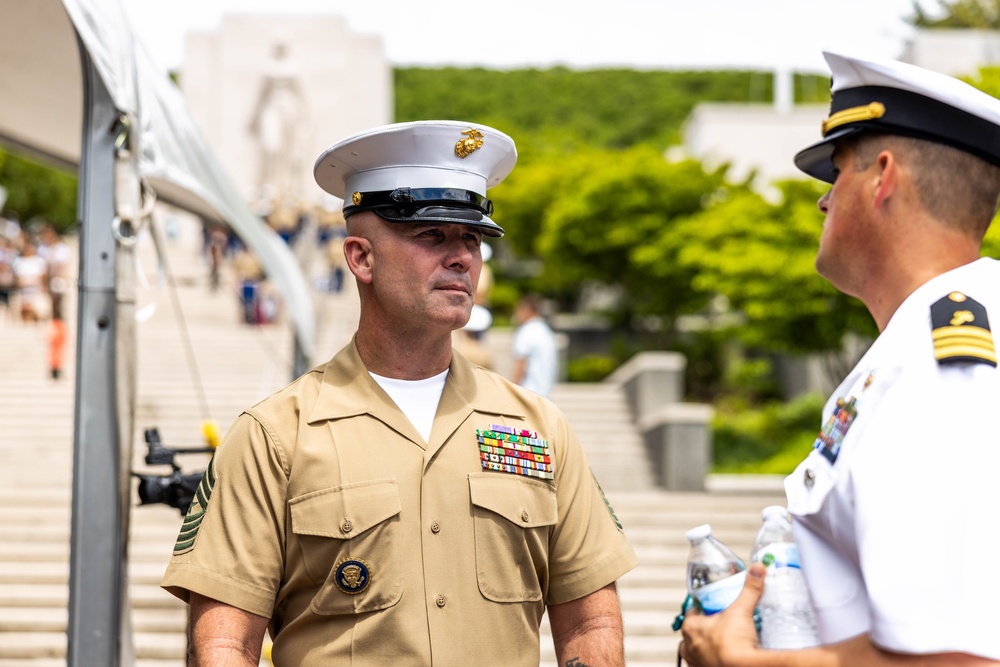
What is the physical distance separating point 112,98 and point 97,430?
1088 millimetres

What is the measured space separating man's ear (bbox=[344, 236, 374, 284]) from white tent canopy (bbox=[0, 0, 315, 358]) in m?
1.31

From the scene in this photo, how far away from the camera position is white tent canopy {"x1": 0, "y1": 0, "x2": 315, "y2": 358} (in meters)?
3.57

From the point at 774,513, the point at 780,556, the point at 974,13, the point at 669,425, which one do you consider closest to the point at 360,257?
the point at 774,513

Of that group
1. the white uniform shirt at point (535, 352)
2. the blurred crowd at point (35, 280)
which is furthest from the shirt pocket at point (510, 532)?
the blurred crowd at point (35, 280)

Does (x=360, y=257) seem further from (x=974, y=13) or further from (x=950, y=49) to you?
(x=974, y=13)

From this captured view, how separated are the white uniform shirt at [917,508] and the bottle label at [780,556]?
0.10 meters

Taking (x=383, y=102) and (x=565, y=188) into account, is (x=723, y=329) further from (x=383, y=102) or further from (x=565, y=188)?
(x=383, y=102)

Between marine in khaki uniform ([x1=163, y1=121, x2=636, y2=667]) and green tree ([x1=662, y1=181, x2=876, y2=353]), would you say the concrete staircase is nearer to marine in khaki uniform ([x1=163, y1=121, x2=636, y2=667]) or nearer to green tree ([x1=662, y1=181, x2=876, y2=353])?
green tree ([x1=662, y1=181, x2=876, y2=353])

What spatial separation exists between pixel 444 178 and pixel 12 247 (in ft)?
75.8

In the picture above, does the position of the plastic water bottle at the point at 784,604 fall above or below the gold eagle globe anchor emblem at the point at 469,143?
below

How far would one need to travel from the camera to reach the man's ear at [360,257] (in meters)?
2.70

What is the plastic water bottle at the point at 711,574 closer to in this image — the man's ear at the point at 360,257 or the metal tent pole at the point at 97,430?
the man's ear at the point at 360,257

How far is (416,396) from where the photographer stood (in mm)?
2691

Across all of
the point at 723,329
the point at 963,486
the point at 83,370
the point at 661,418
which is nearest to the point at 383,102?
the point at 723,329
